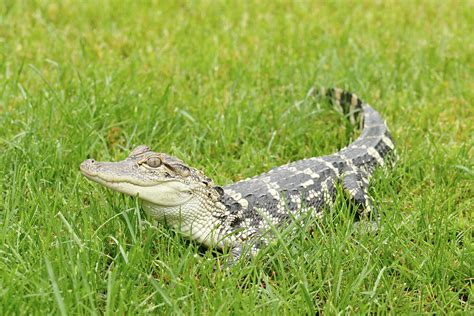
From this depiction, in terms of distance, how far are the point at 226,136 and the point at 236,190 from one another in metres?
1.15

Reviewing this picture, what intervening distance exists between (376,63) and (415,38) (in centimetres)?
106

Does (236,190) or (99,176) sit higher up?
(99,176)

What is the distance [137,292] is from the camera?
3736 mm

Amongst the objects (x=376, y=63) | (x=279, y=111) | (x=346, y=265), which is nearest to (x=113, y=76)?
(x=279, y=111)

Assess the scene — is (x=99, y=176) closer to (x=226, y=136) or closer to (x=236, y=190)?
(x=236, y=190)

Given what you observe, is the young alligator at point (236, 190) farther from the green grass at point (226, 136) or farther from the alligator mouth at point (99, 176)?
the green grass at point (226, 136)

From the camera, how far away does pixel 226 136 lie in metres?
5.91

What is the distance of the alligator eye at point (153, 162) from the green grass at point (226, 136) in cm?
28

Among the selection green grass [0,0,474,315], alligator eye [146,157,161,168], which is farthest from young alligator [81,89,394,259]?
green grass [0,0,474,315]

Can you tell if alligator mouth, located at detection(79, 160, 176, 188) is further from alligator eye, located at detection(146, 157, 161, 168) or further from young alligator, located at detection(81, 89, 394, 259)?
alligator eye, located at detection(146, 157, 161, 168)

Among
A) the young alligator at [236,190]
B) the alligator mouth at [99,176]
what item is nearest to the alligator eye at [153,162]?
the young alligator at [236,190]

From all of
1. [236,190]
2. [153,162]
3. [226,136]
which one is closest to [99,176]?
[153,162]

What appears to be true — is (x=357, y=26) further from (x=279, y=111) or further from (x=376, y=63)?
(x=279, y=111)

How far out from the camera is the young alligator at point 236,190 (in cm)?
424
